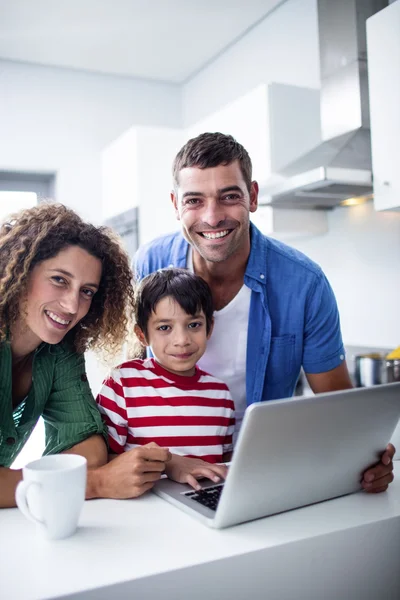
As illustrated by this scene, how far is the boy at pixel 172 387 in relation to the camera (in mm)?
1262

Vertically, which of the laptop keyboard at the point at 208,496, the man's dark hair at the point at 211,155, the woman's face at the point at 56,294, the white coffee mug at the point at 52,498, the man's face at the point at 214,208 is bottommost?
the laptop keyboard at the point at 208,496

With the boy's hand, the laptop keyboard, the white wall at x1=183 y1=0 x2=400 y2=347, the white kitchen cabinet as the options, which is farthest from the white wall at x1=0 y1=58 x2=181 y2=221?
the laptop keyboard

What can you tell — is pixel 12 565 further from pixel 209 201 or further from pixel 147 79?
pixel 147 79

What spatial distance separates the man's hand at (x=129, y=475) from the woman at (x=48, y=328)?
0.15 meters

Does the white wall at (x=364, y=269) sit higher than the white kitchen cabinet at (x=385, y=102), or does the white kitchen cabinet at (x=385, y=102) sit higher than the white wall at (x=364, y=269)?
the white kitchen cabinet at (x=385, y=102)

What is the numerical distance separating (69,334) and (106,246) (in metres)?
0.21

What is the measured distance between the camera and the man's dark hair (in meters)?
1.40

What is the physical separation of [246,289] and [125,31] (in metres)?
2.46

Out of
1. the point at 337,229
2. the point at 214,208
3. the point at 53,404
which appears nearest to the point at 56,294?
the point at 53,404

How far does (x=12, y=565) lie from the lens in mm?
661

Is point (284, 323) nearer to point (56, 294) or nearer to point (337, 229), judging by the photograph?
point (56, 294)

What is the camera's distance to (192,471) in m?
0.98

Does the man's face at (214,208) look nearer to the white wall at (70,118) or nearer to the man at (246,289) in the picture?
the man at (246,289)

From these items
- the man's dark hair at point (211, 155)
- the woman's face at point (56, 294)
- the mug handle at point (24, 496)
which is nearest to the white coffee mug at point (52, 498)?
the mug handle at point (24, 496)
